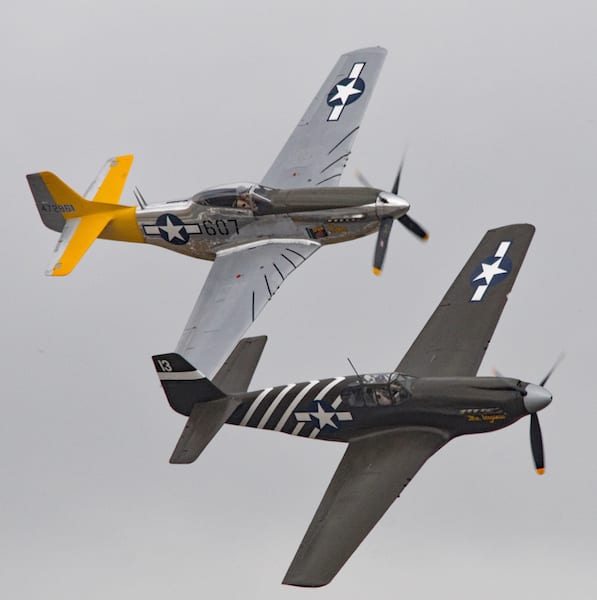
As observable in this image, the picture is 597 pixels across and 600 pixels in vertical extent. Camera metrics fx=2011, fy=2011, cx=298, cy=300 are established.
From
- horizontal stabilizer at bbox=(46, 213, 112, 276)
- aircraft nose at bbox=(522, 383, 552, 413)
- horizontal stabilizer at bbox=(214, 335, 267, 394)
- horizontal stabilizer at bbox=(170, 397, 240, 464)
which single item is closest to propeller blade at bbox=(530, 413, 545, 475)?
aircraft nose at bbox=(522, 383, 552, 413)

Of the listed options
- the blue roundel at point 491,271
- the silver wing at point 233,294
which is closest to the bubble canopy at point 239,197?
the silver wing at point 233,294

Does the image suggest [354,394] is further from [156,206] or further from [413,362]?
[156,206]

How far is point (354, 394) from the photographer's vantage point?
131ft

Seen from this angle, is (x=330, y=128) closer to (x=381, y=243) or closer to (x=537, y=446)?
(x=381, y=243)

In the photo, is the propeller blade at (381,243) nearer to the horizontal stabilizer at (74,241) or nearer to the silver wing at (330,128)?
the silver wing at (330,128)

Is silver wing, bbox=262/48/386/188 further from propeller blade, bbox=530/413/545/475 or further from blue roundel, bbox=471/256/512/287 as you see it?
propeller blade, bbox=530/413/545/475

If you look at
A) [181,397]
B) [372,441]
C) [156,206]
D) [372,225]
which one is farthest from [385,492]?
[156,206]

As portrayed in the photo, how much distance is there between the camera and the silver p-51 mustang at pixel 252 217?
142 feet

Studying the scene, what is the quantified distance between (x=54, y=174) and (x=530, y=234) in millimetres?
11687

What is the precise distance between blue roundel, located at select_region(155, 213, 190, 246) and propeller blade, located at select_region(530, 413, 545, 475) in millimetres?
10799

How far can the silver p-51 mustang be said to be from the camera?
43250 millimetres

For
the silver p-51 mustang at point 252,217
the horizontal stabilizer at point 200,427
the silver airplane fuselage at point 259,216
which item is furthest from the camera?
the silver airplane fuselage at point 259,216

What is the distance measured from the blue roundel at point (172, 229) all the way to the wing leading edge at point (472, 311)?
7.17m

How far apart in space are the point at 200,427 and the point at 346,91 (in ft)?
36.9
